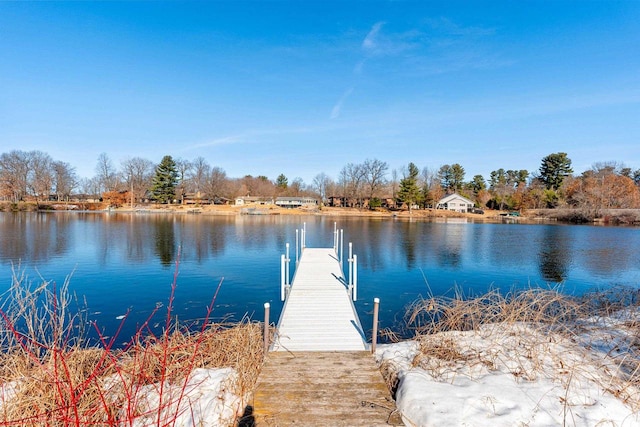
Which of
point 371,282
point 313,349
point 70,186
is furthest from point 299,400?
point 70,186

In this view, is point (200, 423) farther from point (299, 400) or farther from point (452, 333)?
point (452, 333)

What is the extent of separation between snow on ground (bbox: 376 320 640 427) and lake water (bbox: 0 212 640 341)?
4.00 meters

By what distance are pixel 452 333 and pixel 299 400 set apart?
395 cm

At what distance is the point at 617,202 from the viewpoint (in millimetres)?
57562

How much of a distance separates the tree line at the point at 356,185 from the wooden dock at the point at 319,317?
61168mm

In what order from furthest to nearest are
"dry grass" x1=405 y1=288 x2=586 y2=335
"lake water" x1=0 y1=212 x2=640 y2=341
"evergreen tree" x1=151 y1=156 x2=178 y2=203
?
"evergreen tree" x1=151 y1=156 x2=178 y2=203, "lake water" x1=0 y1=212 x2=640 y2=341, "dry grass" x1=405 y1=288 x2=586 y2=335

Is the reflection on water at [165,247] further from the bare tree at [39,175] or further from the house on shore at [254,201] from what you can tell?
the bare tree at [39,175]

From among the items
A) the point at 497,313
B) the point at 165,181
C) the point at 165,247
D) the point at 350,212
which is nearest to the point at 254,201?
the point at 165,181

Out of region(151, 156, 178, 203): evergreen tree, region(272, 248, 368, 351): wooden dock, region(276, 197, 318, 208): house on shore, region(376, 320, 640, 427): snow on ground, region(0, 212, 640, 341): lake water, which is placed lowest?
region(0, 212, 640, 341): lake water

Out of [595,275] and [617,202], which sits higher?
[617,202]

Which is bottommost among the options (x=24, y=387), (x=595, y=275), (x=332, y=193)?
(x=595, y=275)

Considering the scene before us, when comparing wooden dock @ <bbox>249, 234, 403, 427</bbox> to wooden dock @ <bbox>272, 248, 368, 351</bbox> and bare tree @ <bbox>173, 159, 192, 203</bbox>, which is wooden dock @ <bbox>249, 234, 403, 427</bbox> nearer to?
Answer: wooden dock @ <bbox>272, 248, 368, 351</bbox>

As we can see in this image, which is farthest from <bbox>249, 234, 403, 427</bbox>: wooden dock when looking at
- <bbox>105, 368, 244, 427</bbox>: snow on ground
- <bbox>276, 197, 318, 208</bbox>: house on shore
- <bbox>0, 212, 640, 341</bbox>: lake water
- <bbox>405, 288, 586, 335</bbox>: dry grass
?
<bbox>276, 197, 318, 208</bbox>: house on shore

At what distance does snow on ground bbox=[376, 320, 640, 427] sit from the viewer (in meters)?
4.36
